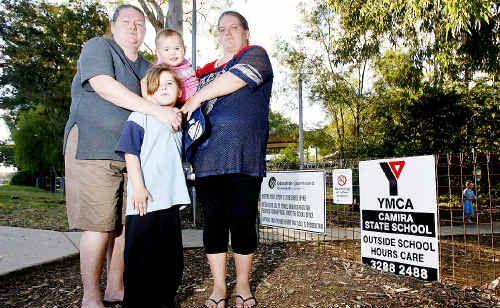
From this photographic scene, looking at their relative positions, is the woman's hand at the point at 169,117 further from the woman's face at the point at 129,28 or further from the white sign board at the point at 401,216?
the white sign board at the point at 401,216

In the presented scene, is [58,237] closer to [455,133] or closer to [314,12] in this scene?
[455,133]

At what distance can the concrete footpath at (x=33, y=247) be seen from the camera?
3.38 meters

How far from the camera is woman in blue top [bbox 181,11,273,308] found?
219cm

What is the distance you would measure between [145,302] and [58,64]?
559 inches

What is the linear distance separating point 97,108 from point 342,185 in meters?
→ 3.04

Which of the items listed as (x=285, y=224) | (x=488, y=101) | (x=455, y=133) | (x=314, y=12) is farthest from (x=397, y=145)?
(x=285, y=224)

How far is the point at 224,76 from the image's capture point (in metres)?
2.17

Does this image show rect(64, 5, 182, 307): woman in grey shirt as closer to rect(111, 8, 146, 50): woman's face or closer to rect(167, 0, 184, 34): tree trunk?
rect(111, 8, 146, 50): woman's face

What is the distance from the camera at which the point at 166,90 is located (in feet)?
6.68

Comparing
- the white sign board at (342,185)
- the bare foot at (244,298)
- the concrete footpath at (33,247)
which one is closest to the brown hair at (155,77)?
the bare foot at (244,298)

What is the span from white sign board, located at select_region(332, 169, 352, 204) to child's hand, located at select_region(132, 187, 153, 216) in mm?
2914

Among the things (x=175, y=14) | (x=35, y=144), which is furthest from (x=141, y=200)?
(x=35, y=144)

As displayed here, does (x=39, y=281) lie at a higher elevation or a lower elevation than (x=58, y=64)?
lower

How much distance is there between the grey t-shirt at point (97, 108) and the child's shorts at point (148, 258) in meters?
0.41
